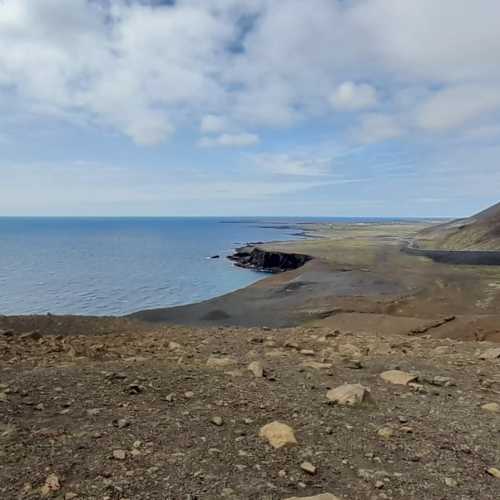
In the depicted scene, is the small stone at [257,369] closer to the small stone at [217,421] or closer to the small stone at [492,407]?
the small stone at [217,421]

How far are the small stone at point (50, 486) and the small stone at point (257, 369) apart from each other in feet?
12.2

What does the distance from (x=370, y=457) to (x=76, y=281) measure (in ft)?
145

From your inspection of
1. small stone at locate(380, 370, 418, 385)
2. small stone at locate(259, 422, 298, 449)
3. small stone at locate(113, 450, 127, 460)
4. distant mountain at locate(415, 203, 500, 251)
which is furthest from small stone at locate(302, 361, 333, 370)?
distant mountain at locate(415, 203, 500, 251)

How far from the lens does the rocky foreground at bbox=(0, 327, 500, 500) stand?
13.0 feet

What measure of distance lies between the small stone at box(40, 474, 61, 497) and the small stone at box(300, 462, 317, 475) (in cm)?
237

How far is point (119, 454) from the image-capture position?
4.35m

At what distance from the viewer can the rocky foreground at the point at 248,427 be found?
397cm

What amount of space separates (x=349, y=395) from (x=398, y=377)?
149 cm

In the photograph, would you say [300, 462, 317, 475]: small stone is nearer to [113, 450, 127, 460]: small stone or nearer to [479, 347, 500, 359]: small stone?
[113, 450, 127, 460]: small stone

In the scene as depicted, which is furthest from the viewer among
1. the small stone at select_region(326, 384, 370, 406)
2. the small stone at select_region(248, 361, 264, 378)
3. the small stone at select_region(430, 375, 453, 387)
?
the small stone at select_region(248, 361, 264, 378)

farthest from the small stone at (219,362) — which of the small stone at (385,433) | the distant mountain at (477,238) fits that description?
the distant mountain at (477,238)

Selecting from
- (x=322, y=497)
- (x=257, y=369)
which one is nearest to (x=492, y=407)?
(x=322, y=497)

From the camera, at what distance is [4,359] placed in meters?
8.12

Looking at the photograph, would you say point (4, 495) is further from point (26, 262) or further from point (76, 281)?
point (26, 262)
